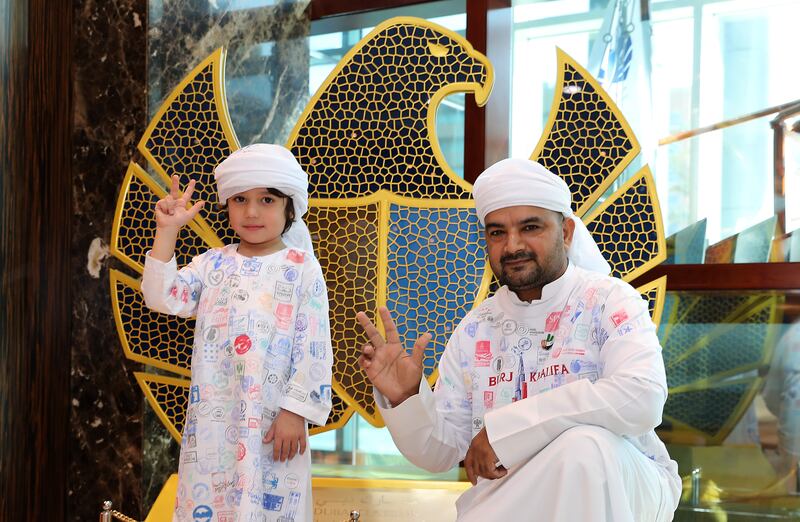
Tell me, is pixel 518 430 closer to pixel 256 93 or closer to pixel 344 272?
pixel 344 272

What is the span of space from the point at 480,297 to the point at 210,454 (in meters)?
1.02

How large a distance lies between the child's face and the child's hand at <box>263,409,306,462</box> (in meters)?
0.52

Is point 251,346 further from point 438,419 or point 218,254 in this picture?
point 438,419

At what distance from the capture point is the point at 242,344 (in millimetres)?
2717

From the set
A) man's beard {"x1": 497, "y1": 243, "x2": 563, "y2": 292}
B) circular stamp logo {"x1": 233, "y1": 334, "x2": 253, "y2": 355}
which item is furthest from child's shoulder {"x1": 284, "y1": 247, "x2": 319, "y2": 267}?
man's beard {"x1": 497, "y1": 243, "x2": 563, "y2": 292}

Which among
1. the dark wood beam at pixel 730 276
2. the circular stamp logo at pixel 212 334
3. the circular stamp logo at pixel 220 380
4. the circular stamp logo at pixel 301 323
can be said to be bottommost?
the circular stamp logo at pixel 220 380

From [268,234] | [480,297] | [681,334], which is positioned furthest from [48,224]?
[681,334]

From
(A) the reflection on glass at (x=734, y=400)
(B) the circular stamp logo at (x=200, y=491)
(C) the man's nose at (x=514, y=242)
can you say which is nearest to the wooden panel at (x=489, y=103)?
(A) the reflection on glass at (x=734, y=400)

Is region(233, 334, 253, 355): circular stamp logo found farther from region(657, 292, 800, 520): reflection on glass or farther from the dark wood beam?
region(657, 292, 800, 520): reflection on glass

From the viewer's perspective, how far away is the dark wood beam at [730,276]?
10.7 feet

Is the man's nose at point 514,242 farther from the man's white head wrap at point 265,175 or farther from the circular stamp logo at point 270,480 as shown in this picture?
the circular stamp logo at point 270,480

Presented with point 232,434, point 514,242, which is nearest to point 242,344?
point 232,434

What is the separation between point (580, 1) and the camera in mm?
3783

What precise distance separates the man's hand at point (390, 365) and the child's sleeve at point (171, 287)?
827 millimetres
